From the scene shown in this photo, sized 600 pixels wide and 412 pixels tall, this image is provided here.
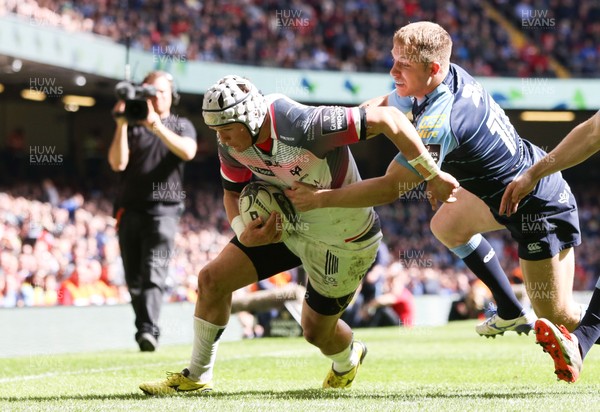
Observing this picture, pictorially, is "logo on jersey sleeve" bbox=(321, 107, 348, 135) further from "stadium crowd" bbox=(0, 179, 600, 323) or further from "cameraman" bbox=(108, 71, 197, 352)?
"stadium crowd" bbox=(0, 179, 600, 323)

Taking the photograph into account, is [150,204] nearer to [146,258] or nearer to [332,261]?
[146,258]

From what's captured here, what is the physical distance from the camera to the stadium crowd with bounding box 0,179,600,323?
15766 millimetres

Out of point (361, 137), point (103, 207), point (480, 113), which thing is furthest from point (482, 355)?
point (103, 207)

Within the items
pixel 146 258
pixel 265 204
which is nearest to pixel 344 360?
pixel 265 204

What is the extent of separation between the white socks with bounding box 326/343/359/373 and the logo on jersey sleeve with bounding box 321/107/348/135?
1.74 m

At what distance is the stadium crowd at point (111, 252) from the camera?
621 inches

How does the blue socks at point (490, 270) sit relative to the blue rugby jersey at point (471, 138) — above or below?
below

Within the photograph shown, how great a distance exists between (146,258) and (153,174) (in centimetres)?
84

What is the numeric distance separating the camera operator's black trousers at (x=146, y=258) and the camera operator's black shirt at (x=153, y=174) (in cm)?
11

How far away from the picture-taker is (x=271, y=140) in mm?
5820

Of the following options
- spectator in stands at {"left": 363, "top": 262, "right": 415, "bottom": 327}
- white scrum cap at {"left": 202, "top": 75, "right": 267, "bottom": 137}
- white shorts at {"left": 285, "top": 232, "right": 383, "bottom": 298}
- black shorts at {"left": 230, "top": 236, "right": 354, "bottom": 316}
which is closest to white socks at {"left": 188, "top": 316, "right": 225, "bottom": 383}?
black shorts at {"left": 230, "top": 236, "right": 354, "bottom": 316}

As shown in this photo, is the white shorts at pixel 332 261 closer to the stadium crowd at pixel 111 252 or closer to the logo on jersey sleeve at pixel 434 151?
the logo on jersey sleeve at pixel 434 151

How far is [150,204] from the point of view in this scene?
1011cm

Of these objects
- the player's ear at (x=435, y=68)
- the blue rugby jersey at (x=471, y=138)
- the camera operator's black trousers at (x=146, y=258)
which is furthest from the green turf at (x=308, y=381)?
the player's ear at (x=435, y=68)
